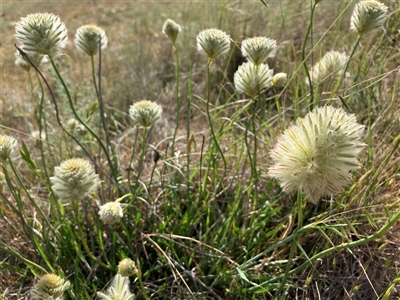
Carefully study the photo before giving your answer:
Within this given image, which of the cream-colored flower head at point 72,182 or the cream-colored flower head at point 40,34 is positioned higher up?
the cream-colored flower head at point 40,34

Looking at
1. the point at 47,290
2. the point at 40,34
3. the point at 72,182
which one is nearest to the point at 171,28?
the point at 40,34

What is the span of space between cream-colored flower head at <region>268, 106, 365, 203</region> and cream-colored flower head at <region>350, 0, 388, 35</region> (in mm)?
753

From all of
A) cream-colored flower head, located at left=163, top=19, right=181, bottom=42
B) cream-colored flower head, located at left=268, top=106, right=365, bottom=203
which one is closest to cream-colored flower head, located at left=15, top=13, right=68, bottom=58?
cream-colored flower head, located at left=163, top=19, right=181, bottom=42

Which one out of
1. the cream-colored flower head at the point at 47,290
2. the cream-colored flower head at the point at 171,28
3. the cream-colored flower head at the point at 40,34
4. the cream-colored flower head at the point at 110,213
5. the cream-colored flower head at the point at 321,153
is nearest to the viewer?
the cream-colored flower head at the point at 321,153

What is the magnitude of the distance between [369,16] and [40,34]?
135 centimetres

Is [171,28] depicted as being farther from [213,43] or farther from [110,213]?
[110,213]

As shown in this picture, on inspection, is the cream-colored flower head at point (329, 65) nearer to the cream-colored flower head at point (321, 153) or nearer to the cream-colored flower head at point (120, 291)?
the cream-colored flower head at point (321, 153)

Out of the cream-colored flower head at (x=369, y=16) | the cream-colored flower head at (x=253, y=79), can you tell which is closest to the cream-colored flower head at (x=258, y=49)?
the cream-colored flower head at (x=253, y=79)

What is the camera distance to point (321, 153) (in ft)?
3.49

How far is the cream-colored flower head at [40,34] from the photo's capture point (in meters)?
1.54

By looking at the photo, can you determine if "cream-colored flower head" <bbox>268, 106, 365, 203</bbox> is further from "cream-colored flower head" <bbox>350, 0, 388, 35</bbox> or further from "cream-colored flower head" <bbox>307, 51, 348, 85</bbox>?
"cream-colored flower head" <bbox>307, 51, 348, 85</bbox>

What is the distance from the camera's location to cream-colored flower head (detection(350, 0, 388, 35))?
1635 mm

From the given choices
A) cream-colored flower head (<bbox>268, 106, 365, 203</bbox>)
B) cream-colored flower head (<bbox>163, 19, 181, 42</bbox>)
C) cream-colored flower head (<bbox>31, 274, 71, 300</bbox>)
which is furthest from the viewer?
Answer: cream-colored flower head (<bbox>163, 19, 181, 42</bbox>)

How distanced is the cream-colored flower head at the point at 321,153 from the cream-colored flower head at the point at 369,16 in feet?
2.47
